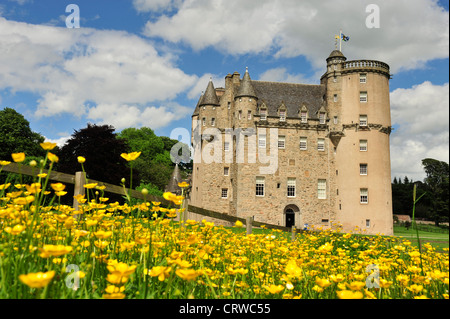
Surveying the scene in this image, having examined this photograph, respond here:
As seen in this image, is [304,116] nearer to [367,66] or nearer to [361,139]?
[361,139]

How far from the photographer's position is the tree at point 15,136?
129 ft

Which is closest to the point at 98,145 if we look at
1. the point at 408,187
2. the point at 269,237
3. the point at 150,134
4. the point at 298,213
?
the point at 298,213

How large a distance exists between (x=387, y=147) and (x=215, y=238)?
1501 inches

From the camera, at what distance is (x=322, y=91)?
41656mm

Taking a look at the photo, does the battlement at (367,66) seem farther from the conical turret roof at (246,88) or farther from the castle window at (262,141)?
the castle window at (262,141)

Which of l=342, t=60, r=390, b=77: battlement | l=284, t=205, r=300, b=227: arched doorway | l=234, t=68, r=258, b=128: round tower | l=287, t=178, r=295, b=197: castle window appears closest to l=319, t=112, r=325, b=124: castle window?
l=342, t=60, r=390, b=77: battlement

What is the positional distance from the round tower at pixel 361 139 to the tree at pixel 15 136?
36.9 meters

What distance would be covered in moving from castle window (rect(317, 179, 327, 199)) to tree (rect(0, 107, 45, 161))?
34.4m

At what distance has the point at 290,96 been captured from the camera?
4097 centimetres

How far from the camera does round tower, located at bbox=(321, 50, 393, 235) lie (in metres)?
36.1

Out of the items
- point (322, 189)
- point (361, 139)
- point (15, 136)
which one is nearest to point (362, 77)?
point (361, 139)

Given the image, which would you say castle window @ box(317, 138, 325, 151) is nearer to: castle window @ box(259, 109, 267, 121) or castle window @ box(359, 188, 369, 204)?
castle window @ box(359, 188, 369, 204)

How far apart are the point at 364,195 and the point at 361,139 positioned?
640 centimetres
